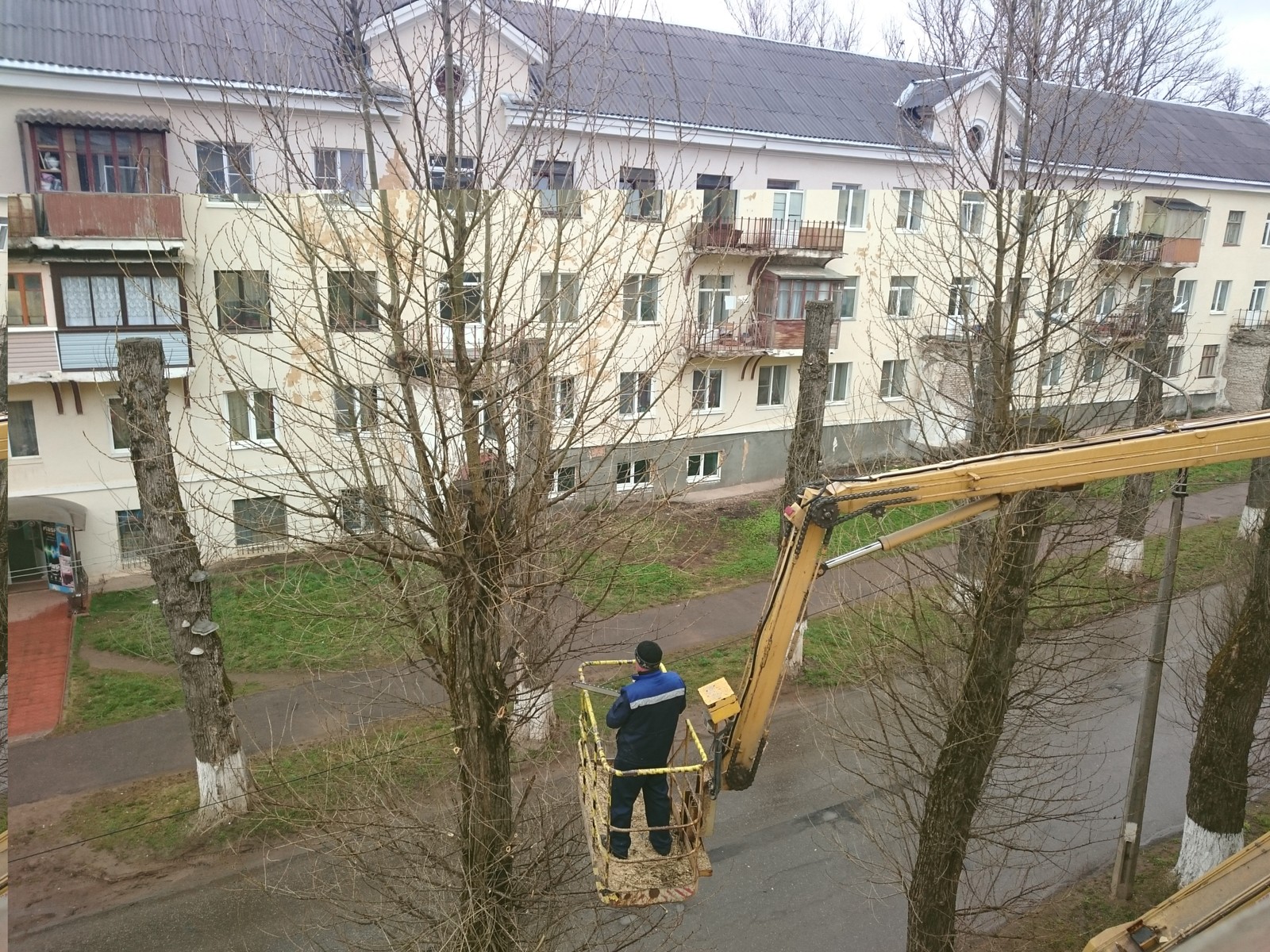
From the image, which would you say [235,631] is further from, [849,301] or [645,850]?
[849,301]

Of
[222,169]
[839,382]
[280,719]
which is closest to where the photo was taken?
[222,169]

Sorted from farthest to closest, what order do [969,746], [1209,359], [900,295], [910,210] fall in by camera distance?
[900,295] < [1209,359] < [910,210] < [969,746]

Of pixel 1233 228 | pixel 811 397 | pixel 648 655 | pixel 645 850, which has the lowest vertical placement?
pixel 645 850

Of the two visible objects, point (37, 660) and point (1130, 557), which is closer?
point (37, 660)

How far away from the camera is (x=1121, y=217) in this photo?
9289 mm

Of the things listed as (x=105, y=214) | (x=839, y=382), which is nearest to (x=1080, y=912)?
(x=105, y=214)

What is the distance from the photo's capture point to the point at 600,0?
16.6 ft

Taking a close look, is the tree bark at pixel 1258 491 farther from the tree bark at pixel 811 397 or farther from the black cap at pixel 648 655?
the black cap at pixel 648 655

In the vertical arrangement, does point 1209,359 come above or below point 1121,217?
below

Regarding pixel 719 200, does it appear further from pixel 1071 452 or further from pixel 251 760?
pixel 251 760

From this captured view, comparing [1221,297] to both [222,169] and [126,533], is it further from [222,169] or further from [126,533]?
[126,533]

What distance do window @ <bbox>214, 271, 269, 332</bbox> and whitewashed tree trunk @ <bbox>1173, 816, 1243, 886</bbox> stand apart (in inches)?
399

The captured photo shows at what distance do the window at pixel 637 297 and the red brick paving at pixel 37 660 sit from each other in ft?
33.0

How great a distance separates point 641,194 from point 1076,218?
16.2 ft
